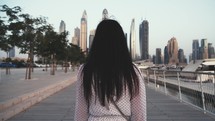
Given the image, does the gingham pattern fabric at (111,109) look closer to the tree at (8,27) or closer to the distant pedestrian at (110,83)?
the distant pedestrian at (110,83)

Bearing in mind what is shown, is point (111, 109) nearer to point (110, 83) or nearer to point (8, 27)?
point (110, 83)

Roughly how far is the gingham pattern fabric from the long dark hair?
0.04m

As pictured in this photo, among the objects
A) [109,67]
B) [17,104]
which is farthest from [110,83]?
→ [17,104]

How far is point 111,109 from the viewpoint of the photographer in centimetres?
220

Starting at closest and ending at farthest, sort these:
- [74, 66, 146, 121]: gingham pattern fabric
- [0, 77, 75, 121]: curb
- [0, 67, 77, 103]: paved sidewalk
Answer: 1. [74, 66, 146, 121]: gingham pattern fabric
2. [0, 77, 75, 121]: curb
3. [0, 67, 77, 103]: paved sidewalk

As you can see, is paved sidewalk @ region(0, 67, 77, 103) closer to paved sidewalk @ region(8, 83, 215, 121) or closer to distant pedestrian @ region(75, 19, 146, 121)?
paved sidewalk @ region(8, 83, 215, 121)

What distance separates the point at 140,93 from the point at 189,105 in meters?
8.22

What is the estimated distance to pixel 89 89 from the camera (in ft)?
7.39

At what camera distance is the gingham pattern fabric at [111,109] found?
2.20 m

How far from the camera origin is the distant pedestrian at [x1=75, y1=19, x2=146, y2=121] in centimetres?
221

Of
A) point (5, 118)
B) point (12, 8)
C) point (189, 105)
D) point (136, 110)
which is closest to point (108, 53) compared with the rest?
point (136, 110)

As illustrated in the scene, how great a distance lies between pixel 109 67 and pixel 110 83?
120 millimetres

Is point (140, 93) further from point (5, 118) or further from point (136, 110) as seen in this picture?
point (5, 118)

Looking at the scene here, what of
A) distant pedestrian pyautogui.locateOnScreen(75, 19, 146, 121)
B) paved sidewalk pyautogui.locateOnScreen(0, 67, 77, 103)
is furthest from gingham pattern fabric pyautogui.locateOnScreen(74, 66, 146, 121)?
paved sidewalk pyautogui.locateOnScreen(0, 67, 77, 103)
